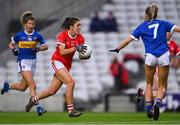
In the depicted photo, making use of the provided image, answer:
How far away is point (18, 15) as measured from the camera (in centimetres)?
2867

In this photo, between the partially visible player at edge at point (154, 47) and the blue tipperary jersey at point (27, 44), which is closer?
the partially visible player at edge at point (154, 47)

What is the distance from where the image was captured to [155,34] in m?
14.4

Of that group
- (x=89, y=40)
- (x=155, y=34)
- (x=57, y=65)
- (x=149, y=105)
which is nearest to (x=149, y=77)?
(x=149, y=105)

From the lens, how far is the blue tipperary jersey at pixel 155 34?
1431 cm

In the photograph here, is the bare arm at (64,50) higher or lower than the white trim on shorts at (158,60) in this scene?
higher

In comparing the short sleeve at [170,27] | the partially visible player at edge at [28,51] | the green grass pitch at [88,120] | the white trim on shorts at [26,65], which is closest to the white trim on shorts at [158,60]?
the short sleeve at [170,27]

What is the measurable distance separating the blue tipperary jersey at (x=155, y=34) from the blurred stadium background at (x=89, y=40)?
9.70 m

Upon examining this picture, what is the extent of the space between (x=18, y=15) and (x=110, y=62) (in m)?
3.82

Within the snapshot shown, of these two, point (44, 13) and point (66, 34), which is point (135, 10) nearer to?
point (44, 13)

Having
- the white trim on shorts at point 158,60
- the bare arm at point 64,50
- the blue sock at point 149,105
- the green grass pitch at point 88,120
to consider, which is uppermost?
the bare arm at point 64,50

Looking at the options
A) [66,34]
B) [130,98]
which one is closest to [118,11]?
[130,98]

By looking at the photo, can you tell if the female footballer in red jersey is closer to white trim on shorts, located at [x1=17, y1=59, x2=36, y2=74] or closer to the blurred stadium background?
white trim on shorts, located at [x1=17, y1=59, x2=36, y2=74]

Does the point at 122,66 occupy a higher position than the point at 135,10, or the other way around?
the point at 135,10

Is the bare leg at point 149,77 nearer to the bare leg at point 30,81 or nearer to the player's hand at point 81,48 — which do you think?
the player's hand at point 81,48
